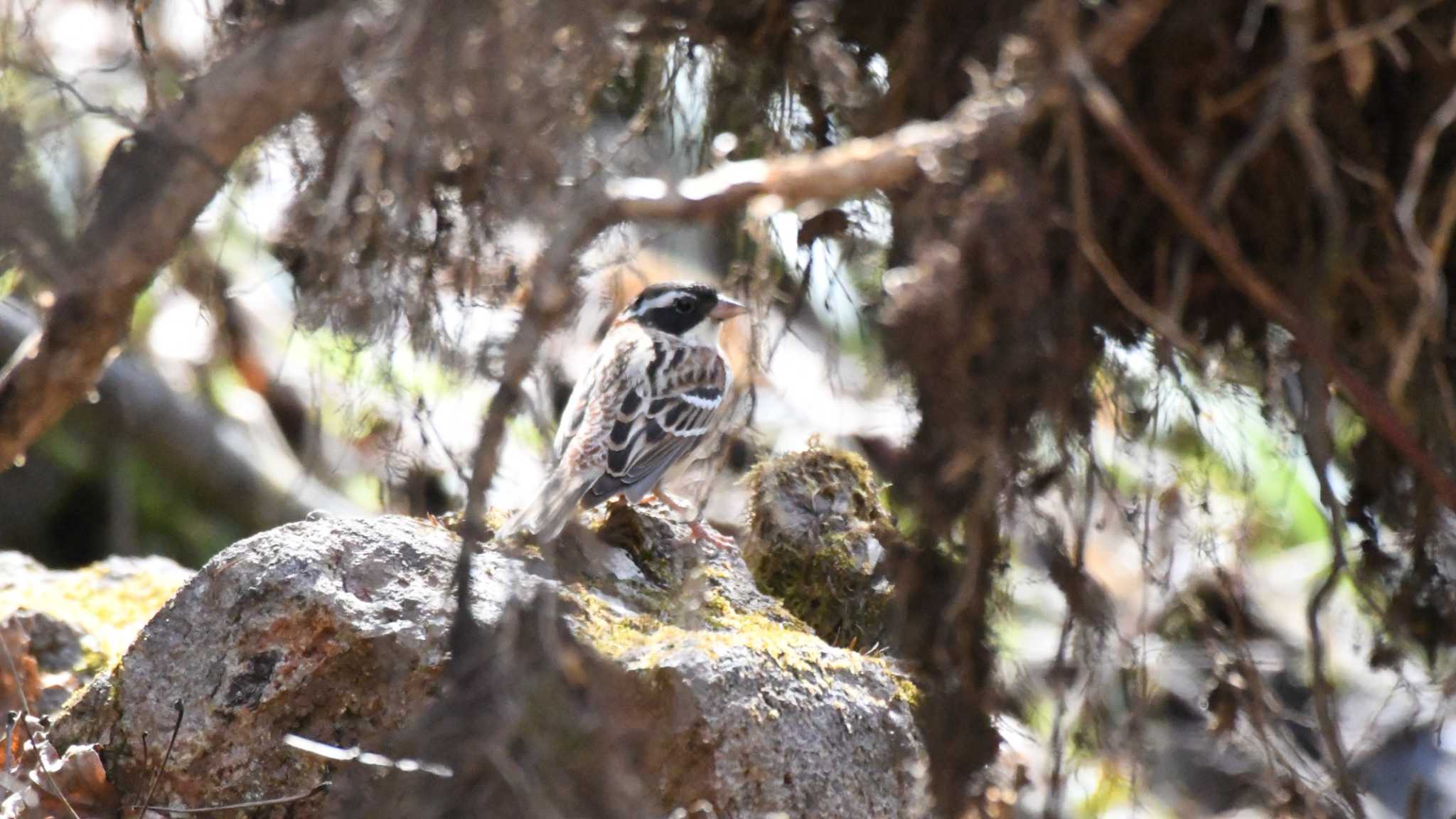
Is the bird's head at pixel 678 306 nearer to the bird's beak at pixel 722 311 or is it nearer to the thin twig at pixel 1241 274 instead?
the bird's beak at pixel 722 311

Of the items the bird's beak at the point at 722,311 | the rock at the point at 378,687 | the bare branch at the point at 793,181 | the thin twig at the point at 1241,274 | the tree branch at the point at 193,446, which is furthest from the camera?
the tree branch at the point at 193,446

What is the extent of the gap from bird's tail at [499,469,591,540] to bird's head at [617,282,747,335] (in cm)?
148

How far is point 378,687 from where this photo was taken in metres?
3.46

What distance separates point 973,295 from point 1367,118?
0.81m

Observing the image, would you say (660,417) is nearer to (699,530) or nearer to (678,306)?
(678,306)

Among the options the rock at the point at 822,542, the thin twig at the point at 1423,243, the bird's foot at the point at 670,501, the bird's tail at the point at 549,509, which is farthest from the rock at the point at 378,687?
the thin twig at the point at 1423,243

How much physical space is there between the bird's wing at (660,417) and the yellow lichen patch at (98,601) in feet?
5.02

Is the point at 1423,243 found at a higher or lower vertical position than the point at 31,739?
higher

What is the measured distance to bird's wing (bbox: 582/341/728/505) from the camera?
519cm

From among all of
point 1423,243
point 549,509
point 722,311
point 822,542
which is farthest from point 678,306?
point 1423,243

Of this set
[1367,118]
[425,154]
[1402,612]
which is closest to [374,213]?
[425,154]

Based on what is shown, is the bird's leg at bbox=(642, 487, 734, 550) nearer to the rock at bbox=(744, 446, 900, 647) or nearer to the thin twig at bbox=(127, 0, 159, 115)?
the rock at bbox=(744, 446, 900, 647)

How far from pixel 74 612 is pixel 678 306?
2565 mm

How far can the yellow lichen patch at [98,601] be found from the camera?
4.76 meters
